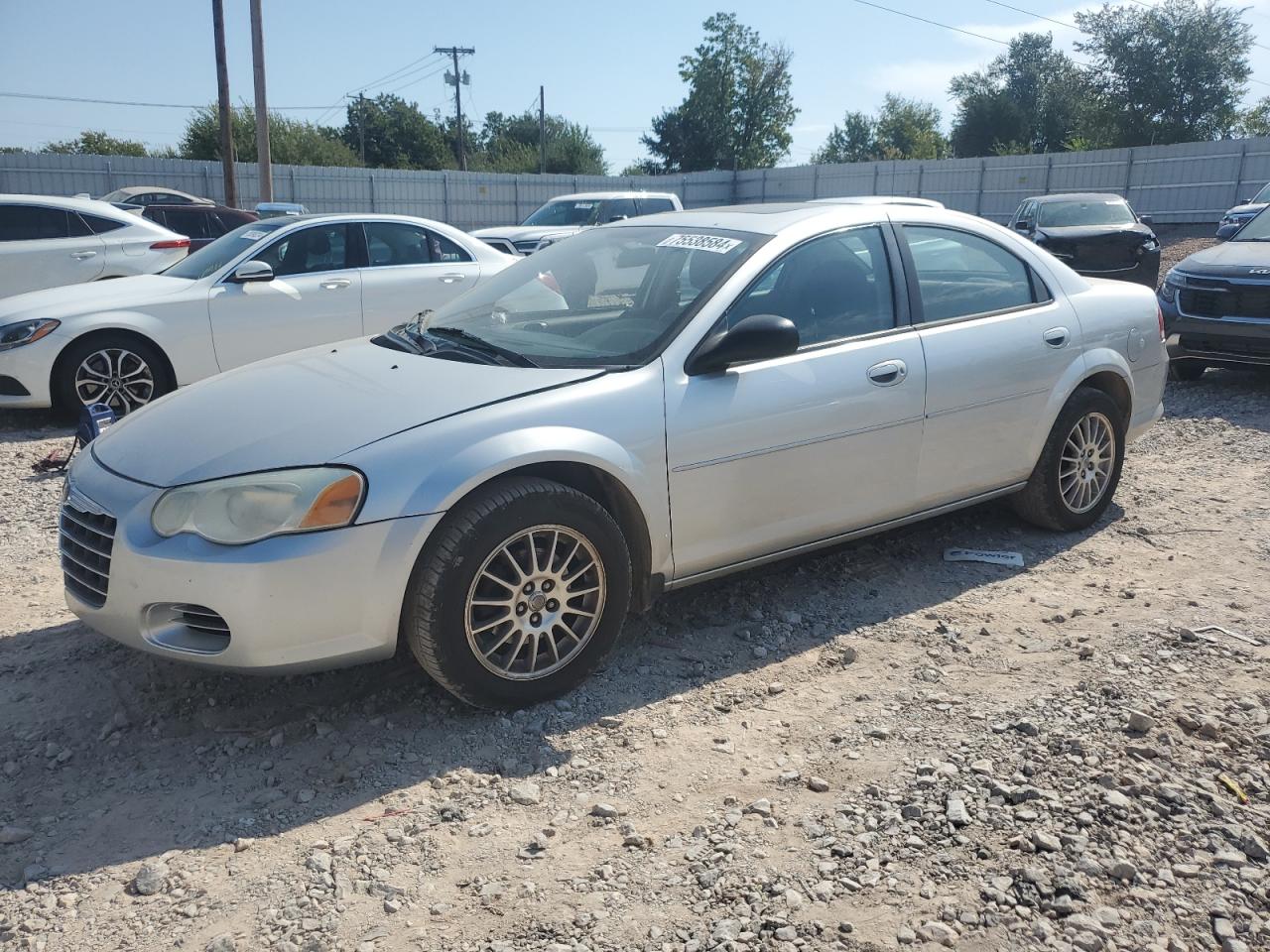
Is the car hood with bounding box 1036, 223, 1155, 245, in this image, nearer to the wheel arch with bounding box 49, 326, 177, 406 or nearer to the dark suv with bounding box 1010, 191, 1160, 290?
the dark suv with bounding box 1010, 191, 1160, 290

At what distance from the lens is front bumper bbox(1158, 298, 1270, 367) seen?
849 centimetres

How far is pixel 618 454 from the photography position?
3553 mm

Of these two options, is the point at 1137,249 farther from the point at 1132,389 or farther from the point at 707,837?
the point at 707,837

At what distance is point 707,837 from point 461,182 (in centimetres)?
3269

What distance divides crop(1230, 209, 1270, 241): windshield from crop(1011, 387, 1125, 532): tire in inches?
223

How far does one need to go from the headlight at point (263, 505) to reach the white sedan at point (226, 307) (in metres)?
5.14

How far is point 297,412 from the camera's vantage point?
351 centimetres

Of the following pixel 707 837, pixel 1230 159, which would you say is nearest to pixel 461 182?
pixel 1230 159

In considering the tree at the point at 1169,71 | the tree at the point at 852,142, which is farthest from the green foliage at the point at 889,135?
the tree at the point at 1169,71

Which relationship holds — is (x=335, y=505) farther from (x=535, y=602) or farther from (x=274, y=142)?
(x=274, y=142)

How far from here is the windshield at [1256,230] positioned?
9.59 metres

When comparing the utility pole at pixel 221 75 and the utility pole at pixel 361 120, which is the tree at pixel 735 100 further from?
the utility pole at pixel 221 75

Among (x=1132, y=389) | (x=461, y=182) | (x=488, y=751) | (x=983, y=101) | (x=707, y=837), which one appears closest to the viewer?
(x=707, y=837)

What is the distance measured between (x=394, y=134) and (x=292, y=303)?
70.8m
